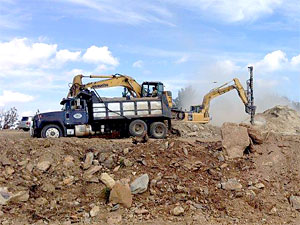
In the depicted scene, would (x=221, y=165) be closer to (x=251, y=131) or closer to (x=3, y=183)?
(x=251, y=131)

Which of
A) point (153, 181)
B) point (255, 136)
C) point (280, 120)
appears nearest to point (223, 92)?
point (280, 120)

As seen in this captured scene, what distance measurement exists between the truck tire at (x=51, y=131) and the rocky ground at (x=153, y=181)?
5.49 m

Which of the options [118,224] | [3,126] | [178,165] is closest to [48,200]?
[118,224]

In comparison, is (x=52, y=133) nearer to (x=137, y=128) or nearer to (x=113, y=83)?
(x=137, y=128)

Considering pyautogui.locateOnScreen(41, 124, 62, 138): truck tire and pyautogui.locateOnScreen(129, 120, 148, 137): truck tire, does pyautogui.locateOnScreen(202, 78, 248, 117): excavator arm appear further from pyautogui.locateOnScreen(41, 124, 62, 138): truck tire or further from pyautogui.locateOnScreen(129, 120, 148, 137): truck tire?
pyautogui.locateOnScreen(41, 124, 62, 138): truck tire

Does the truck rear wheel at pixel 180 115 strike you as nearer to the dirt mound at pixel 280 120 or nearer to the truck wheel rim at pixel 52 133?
the dirt mound at pixel 280 120

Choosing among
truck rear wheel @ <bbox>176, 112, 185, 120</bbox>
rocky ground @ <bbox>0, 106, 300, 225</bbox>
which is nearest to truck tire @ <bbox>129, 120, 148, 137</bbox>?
rocky ground @ <bbox>0, 106, 300, 225</bbox>

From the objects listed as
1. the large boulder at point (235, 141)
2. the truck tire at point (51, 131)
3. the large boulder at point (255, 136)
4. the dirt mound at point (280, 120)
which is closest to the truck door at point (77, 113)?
the truck tire at point (51, 131)

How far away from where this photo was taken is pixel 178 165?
12148 mm

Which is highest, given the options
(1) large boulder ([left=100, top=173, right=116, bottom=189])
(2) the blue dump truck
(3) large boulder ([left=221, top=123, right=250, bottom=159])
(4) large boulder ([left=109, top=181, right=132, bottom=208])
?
(2) the blue dump truck

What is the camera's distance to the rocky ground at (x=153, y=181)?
1034cm

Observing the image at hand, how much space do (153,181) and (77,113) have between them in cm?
946

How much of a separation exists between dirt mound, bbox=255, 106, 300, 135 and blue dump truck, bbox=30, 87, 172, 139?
55.6 feet

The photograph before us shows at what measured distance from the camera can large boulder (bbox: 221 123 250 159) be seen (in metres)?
13.3
